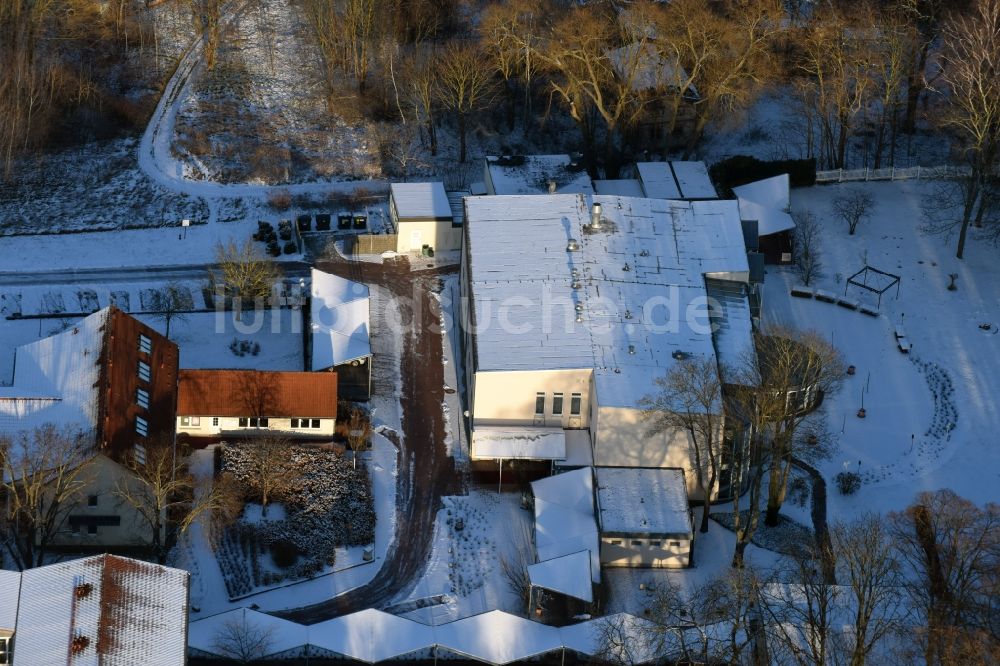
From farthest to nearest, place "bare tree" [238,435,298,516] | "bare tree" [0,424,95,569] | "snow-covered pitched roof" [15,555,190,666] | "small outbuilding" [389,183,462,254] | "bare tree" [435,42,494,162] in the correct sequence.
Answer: "bare tree" [435,42,494,162] → "small outbuilding" [389,183,462,254] → "bare tree" [238,435,298,516] → "bare tree" [0,424,95,569] → "snow-covered pitched roof" [15,555,190,666]

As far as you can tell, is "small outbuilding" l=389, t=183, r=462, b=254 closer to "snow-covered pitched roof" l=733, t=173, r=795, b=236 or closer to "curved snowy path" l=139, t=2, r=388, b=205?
"curved snowy path" l=139, t=2, r=388, b=205

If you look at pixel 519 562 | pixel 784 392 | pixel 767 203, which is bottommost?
pixel 519 562

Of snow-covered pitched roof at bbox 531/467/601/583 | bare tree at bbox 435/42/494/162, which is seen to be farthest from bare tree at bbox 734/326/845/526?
bare tree at bbox 435/42/494/162

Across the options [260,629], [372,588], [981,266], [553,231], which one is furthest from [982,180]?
[260,629]

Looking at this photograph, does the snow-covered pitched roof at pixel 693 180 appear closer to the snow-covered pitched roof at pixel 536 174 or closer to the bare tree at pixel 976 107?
the snow-covered pitched roof at pixel 536 174

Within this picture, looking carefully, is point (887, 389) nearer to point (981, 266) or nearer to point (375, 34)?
point (981, 266)

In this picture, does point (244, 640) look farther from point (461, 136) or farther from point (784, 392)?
point (461, 136)

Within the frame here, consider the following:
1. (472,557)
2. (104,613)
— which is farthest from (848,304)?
(104,613)
